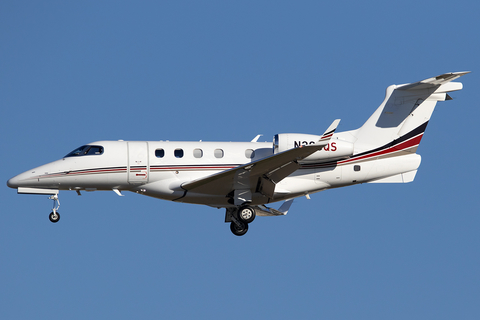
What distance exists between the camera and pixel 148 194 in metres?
21.2

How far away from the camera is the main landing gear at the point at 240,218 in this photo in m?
21.0

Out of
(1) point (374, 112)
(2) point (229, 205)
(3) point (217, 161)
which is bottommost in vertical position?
(2) point (229, 205)

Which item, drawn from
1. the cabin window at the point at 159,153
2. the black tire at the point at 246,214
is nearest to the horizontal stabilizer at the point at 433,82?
the black tire at the point at 246,214

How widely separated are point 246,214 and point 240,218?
0.82 feet

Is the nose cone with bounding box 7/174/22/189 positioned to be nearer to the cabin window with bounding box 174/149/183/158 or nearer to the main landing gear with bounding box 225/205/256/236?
the cabin window with bounding box 174/149/183/158

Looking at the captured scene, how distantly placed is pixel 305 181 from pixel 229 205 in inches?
114

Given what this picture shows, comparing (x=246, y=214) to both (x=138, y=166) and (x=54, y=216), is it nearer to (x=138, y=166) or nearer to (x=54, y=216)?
(x=138, y=166)

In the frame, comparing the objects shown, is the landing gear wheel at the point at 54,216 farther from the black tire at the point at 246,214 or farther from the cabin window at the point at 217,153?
the black tire at the point at 246,214

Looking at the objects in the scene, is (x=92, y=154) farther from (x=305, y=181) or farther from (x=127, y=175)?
(x=305, y=181)

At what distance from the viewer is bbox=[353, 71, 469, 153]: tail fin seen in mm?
22047

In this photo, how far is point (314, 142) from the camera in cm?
2017

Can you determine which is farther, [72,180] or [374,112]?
[374,112]

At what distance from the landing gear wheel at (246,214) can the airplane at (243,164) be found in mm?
34

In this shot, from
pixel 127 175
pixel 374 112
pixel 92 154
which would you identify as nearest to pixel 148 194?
pixel 127 175
